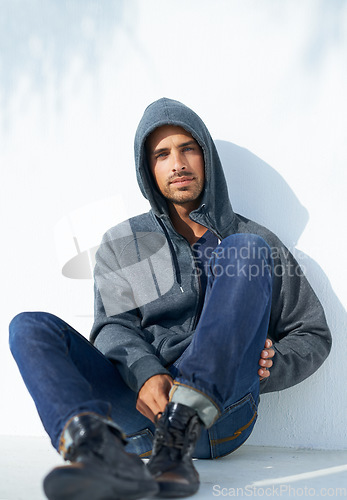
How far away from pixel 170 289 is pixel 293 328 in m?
0.44

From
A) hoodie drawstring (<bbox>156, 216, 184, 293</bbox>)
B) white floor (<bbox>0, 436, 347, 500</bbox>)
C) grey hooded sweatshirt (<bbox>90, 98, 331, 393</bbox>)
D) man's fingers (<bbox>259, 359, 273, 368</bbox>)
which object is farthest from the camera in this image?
hoodie drawstring (<bbox>156, 216, 184, 293</bbox>)

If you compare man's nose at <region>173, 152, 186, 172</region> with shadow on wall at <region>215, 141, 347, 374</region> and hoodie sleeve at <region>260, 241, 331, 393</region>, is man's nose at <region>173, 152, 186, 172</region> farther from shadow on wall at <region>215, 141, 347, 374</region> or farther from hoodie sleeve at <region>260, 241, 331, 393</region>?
hoodie sleeve at <region>260, 241, 331, 393</region>

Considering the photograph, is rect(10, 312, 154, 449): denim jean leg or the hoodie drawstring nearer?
rect(10, 312, 154, 449): denim jean leg

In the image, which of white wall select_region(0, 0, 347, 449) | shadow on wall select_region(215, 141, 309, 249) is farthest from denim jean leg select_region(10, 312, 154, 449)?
shadow on wall select_region(215, 141, 309, 249)

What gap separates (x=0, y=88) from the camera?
2691mm

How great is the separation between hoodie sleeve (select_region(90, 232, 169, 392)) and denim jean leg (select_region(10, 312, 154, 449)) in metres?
0.08

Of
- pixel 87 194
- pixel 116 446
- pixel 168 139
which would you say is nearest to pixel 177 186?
pixel 168 139

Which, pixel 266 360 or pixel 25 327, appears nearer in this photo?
pixel 25 327

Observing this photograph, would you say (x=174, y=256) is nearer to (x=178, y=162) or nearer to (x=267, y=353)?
(x=178, y=162)

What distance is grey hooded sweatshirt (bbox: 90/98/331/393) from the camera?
1735mm

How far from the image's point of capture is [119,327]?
1758mm

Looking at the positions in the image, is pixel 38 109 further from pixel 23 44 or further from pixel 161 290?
pixel 161 290

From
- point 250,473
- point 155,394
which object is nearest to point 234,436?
point 250,473

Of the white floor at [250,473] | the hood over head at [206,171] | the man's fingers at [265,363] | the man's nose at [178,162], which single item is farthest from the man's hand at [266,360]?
the man's nose at [178,162]
